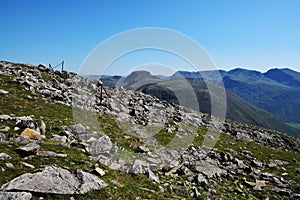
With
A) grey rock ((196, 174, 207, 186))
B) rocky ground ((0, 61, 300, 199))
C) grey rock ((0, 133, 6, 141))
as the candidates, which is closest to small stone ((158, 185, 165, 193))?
rocky ground ((0, 61, 300, 199))

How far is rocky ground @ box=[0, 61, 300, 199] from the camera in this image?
45.1 feet

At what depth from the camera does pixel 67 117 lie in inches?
1061

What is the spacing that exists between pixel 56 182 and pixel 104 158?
590 cm

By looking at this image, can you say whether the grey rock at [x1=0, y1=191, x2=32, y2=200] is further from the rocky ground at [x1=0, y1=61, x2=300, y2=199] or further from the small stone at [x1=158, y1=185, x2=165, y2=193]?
the small stone at [x1=158, y1=185, x2=165, y2=193]

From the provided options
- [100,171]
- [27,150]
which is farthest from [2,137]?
[100,171]

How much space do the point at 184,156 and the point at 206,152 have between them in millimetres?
5123

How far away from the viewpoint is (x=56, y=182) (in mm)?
13086

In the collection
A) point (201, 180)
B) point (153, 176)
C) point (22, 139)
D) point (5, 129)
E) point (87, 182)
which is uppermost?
point (5, 129)

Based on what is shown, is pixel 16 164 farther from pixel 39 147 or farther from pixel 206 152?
pixel 206 152

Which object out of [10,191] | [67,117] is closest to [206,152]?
[67,117]

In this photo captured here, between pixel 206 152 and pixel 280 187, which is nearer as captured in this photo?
pixel 280 187

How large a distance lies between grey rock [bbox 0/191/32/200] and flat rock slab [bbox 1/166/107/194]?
331 mm

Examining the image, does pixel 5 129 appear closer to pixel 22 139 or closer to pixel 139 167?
pixel 22 139

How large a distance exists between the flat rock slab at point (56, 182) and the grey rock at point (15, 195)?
13.0 inches
